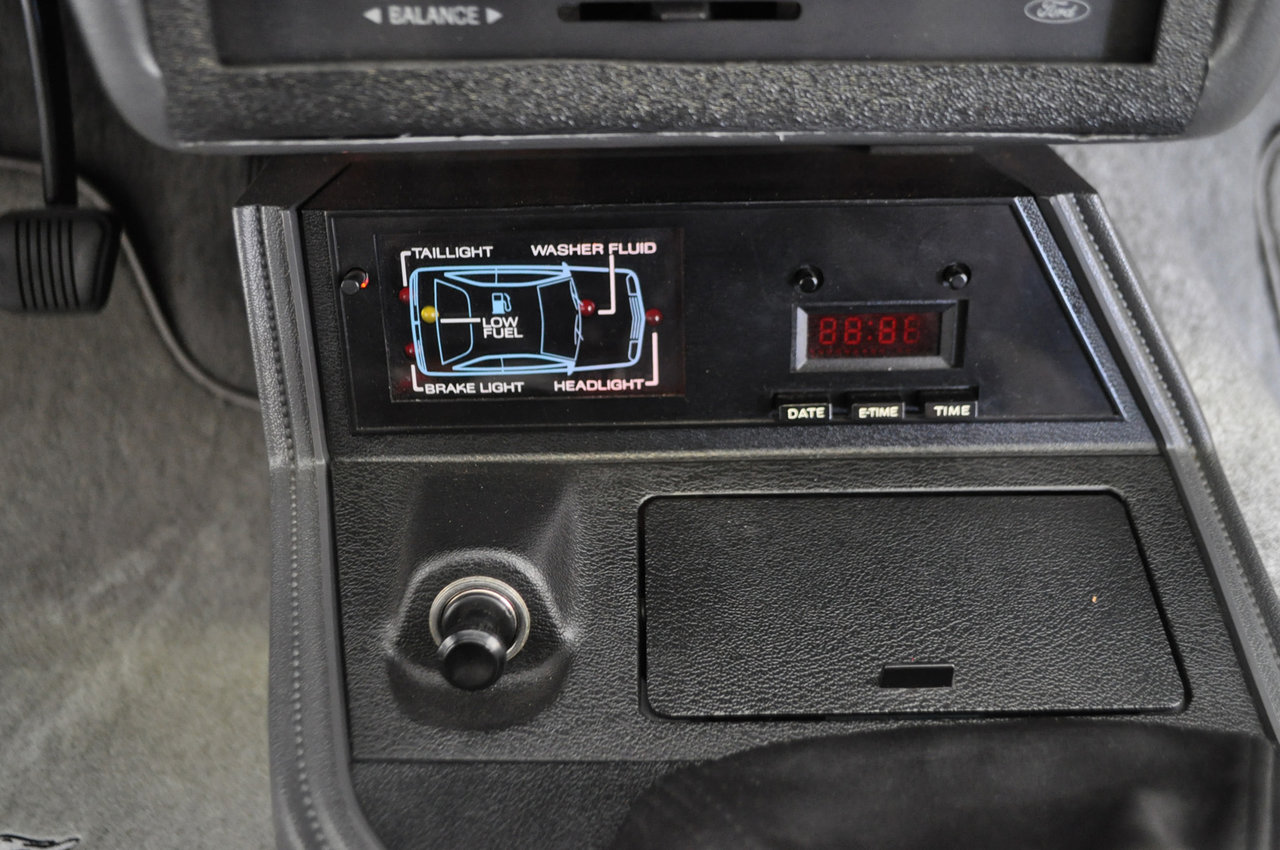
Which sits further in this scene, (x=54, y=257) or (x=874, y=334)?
(x=54, y=257)

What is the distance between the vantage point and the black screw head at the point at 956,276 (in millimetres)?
687

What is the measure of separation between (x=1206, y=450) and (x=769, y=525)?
1.07ft

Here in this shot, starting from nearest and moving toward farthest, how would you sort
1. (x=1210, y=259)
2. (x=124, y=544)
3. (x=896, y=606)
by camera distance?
(x=896, y=606)
(x=1210, y=259)
(x=124, y=544)

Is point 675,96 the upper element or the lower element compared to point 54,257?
upper

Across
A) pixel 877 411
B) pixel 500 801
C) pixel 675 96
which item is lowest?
pixel 500 801

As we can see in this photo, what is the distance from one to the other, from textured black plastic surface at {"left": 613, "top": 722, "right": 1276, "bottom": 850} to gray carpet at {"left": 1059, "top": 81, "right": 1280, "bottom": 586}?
22.7 inches

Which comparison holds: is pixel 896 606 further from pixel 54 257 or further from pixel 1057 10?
pixel 54 257

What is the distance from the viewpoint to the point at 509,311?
2.26 feet

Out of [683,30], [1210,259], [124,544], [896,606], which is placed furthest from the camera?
[124,544]

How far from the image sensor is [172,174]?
117 centimetres

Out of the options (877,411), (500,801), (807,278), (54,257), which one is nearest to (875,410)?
(877,411)

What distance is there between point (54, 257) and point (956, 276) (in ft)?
2.75

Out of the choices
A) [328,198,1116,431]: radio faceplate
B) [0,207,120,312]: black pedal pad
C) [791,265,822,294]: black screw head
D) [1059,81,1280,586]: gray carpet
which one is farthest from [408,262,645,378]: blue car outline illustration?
[1059,81,1280,586]: gray carpet

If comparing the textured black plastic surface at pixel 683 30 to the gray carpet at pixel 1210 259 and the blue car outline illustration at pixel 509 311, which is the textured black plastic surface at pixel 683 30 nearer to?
the blue car outline illustration at pixel 509 311
